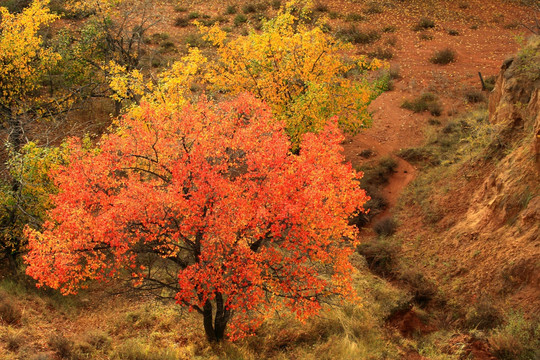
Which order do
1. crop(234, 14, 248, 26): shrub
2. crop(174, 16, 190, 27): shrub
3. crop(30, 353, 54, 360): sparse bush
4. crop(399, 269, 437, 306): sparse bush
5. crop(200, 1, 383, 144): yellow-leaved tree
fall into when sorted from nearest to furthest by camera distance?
crop(30, 353, 54, 360): sparse bush, crop(399, 269, 437, 306): sparse bush, crop(200, 1, 383, 144): yellow-leaved tree, crop(234, 14, 248, 26): shrub, crop(174, 16, 190, 27): shrub

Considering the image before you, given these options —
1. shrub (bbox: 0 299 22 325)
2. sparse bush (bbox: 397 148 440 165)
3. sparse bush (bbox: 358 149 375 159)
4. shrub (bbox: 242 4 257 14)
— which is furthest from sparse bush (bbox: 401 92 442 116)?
shrub (bbox: 0 299 22 325)

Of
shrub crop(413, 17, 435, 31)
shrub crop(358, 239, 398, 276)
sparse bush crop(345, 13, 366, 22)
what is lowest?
shrub crop(358, 239, 398, 276)

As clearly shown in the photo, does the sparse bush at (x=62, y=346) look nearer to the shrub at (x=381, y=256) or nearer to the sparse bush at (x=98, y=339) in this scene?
the sparse bush at (x=98, y=339)

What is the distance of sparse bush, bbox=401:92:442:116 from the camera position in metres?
32.1

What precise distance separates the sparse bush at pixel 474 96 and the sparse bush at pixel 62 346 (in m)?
28.3

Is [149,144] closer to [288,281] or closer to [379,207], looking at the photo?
[288,281]

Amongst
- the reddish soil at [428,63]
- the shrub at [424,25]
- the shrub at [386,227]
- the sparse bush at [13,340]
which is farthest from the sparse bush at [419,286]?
the shrub at [424,25]

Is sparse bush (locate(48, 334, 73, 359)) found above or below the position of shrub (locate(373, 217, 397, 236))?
above

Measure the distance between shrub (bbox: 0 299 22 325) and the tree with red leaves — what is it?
2147 millimetres

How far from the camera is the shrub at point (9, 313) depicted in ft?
48.7

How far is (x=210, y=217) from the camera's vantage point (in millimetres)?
13016

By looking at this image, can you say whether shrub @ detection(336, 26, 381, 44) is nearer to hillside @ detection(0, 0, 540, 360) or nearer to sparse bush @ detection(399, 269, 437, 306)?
hillside @ detection(0, 0, 540, 360)

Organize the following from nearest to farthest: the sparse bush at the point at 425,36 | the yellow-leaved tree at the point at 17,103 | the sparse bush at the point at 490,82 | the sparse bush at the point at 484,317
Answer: the sparse bush at the point at 484,317 < the yellow-leaved tree at the point at 17,103 < the sparse bush at the point at 490,82 < the sparse bush at the point at 425,36

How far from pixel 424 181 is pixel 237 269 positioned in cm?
1579
